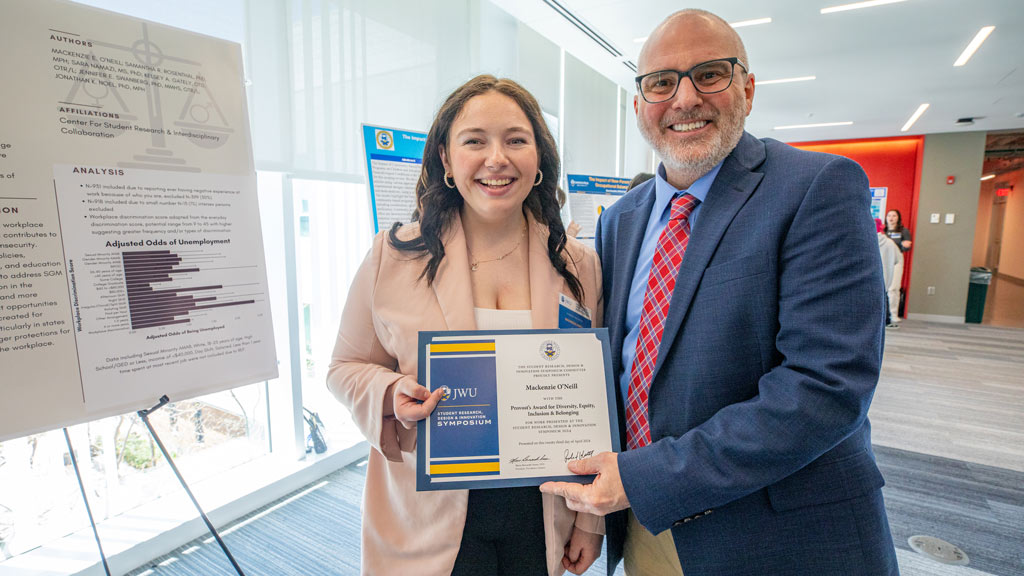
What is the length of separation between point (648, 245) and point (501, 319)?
1.51ft

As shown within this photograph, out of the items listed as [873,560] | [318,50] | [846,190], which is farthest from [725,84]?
[318,50]

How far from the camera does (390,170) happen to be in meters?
2.91

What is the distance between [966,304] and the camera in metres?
9.17

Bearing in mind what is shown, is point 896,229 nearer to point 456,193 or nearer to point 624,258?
point 624,258

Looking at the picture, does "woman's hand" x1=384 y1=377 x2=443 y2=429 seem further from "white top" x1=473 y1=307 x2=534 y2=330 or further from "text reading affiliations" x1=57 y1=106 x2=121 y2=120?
"text reading affiliations" x1=57 y1=106 x2=121 y2=120

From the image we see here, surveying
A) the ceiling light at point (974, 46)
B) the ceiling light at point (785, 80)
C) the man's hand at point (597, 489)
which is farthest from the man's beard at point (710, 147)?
the ceiling light at point (785, 80)

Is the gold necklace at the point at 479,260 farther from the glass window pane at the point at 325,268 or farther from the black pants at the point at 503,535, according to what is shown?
the glass window pane at the point at 325,268

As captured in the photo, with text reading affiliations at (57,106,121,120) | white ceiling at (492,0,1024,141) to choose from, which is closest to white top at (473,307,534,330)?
text reading affiliations at (57,106,121,120)

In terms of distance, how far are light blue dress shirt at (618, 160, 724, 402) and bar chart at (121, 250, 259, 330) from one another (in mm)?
1180

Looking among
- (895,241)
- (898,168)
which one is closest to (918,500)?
(895,241)

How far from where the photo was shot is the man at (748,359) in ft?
3.13

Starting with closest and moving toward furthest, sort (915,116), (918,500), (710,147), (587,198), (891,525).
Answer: (710,147) < (891,525) < (918,500) < (587,198) < (915,116)

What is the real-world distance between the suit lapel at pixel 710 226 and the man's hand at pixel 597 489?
227 millimetres

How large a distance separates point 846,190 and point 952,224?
1128 centimetres
